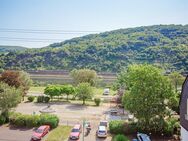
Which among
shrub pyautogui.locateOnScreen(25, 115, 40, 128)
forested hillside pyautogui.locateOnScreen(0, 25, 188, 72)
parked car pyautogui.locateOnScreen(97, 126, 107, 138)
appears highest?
forested hillside pyautogui.locateOnScreen(0, 25, 188, 72)

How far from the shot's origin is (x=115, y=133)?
116 ft

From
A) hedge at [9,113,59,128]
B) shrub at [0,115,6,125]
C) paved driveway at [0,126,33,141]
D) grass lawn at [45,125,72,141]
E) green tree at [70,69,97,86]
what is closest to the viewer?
paved driveway at [0,126,33,141]

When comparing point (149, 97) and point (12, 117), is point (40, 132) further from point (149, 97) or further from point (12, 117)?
point (149, 97)

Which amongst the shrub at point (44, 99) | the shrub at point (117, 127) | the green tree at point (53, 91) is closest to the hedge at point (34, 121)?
the shrub at point (117, 127)

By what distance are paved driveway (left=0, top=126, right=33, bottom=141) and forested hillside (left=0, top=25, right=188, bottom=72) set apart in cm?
8163

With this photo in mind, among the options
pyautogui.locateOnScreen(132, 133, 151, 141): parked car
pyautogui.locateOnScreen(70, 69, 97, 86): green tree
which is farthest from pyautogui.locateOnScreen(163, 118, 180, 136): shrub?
pyautogui.locateOnScreen(70, 69, 97, 86): green tree

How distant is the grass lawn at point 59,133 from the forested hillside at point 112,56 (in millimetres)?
79728

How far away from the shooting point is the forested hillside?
119 metres

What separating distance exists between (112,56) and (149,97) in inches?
3832

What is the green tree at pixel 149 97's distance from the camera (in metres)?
34.2

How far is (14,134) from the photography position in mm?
34875

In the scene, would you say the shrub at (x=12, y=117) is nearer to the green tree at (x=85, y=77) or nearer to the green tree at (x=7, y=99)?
the green tree at (x=7, y=99)

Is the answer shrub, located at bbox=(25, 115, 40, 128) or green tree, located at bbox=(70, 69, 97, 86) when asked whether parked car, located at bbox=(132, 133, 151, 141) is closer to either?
shrub, located at bbox=(25, 115, 40, 128)

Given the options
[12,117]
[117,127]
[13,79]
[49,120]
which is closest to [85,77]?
[13,79]
